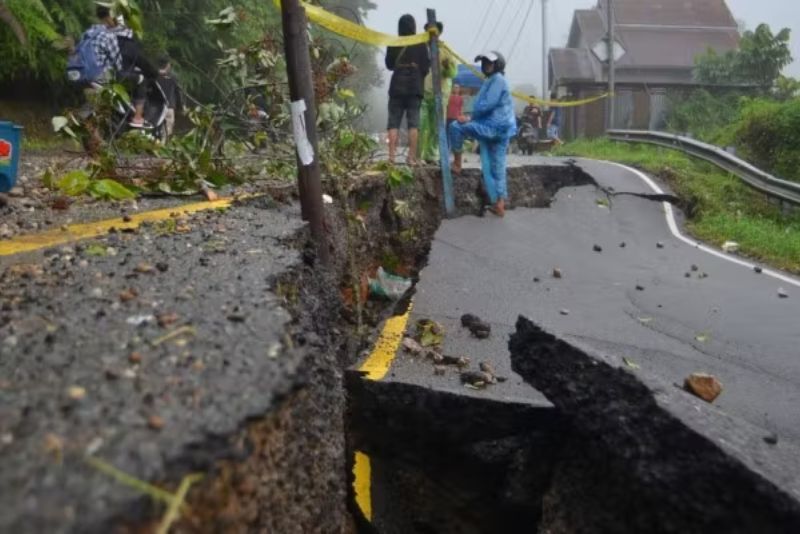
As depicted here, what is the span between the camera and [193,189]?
4.80 m

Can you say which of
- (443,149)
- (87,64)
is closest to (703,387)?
(443,149)

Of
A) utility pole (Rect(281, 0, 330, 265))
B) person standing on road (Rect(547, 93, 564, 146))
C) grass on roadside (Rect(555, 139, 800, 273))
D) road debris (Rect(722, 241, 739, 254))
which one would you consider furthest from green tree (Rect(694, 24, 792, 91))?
utility pole (Rect(281, 0, 330, 265))

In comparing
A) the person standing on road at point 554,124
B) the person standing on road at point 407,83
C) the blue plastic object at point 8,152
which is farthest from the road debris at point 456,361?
the person standing on road at point 554,124

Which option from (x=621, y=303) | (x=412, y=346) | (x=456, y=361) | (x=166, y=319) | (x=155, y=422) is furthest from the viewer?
(x=621, y=303)

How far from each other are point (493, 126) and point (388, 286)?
301 centimetres

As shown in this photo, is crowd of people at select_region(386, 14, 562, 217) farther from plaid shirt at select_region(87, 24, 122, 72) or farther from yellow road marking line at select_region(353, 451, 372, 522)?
yellow road marking line at select_region(353, 451, 372, 522)

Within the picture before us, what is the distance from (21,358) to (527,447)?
6.81 ft

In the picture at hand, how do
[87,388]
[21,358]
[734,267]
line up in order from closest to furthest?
[87,388] → [21,358] → [734,267]

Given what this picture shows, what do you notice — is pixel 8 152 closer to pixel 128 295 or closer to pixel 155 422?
pixel 128 295

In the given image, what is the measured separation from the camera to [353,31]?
5.96m

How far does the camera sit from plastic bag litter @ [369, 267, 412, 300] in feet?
18.0

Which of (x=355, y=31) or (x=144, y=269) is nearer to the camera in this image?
(x=144, y=269)

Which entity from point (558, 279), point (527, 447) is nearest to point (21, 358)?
point (527, 447)

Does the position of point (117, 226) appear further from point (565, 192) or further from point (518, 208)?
point (565, 192)
